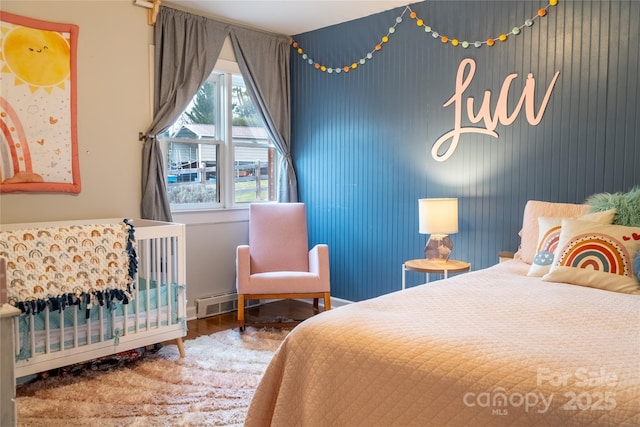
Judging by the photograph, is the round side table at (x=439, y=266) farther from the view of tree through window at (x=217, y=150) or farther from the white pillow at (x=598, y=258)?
the view of tree through window at (x=217, y=150)

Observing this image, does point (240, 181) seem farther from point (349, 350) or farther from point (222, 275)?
Answer: point (349, 350)

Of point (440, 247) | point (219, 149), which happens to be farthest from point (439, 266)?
point (219, 149)

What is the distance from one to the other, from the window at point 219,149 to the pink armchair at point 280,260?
1.34 ft

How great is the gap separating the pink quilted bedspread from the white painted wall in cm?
218

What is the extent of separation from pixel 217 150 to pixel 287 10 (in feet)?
4.07

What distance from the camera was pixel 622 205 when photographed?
2598 millimetres

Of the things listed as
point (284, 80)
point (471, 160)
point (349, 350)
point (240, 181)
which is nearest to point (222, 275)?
point (240, 181)

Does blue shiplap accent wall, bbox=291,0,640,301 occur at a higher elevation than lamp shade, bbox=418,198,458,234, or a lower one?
higher

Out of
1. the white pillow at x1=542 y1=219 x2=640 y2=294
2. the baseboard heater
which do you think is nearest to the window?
the baseboard heater

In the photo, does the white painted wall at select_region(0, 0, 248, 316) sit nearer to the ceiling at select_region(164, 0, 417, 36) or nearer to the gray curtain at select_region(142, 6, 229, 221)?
the gray curtain at select_region(142, 6, 229, 221)

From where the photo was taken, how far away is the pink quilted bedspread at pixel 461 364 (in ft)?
4.13

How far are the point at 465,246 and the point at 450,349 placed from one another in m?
2.23

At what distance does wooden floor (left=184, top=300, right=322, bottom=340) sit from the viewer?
383 cm

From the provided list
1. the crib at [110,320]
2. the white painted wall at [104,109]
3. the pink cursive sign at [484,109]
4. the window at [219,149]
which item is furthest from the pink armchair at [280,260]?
the pink cursive sign at [484,109]
